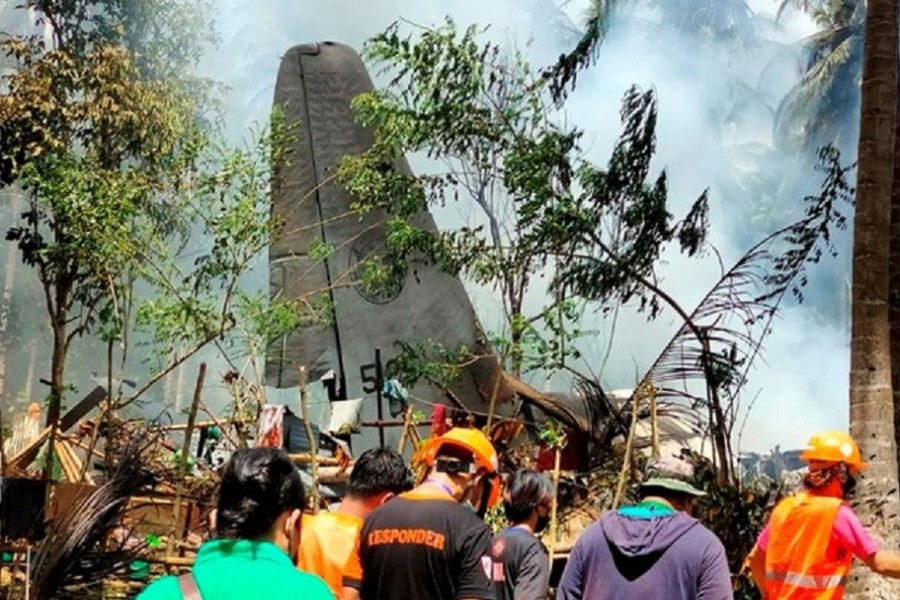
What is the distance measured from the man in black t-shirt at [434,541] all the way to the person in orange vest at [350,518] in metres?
0.13

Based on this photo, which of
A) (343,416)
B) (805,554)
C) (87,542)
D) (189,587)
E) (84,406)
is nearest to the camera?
(189,587)

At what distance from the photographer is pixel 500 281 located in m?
14.2

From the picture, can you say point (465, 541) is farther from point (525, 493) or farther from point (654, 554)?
point (525, 493)

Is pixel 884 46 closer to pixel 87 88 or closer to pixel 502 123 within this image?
pixel 502 123

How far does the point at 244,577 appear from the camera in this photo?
2225 mm

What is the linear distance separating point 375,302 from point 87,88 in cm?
511

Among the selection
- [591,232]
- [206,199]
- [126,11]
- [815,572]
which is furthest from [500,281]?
[815,572]

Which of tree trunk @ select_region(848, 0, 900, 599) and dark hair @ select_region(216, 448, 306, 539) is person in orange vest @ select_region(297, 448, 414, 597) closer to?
dark hair @ select_region(216, 448, 306, 539)

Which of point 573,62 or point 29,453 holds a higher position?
point 573,62

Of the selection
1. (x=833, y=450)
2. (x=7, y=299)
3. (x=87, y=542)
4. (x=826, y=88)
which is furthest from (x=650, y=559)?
(x=7, y=299)

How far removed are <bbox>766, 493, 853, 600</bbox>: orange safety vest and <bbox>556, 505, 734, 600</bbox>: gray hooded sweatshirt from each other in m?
1.03

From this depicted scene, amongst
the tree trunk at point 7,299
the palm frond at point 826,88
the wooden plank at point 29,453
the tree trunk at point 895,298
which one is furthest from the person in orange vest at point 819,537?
the palm frond at point 826,88

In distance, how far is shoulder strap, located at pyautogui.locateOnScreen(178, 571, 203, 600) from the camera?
218 cm

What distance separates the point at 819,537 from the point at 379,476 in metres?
1.86
